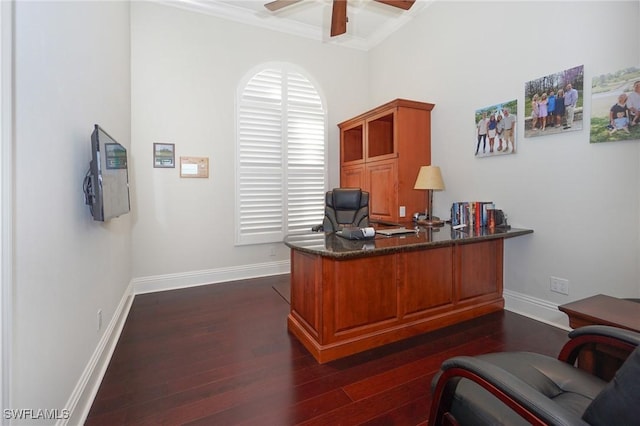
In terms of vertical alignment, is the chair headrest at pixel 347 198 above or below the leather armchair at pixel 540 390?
above

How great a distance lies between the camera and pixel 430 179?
10.9ft

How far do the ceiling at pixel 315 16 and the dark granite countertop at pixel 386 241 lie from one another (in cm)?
288

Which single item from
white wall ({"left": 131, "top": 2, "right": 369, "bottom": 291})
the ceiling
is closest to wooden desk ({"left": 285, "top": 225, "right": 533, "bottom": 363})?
white wall ({"left": 131, "top": 2, "right": 369, "bottom": 291})

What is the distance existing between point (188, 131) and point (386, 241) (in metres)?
2.90

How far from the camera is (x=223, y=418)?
156 cm

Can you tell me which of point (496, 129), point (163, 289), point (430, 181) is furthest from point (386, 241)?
point (163, 289)

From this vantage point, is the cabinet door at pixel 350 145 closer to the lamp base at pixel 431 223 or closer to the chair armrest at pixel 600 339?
the lamp base at pixel 431 223

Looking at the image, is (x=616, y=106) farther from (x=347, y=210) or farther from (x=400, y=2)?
(x=347, y=210)

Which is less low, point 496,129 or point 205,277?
point 496,129

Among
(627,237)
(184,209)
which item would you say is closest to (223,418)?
(184,209)

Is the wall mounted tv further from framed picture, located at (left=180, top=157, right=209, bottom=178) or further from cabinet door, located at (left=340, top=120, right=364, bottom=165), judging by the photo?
cabinet door, located at (left=340, top=120, right=364, bottom=165)

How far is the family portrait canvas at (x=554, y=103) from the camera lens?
7.89 ft

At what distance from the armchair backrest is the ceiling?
2.29 m

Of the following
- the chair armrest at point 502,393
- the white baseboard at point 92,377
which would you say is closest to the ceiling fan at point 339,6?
the chair armrest at point 502,393
